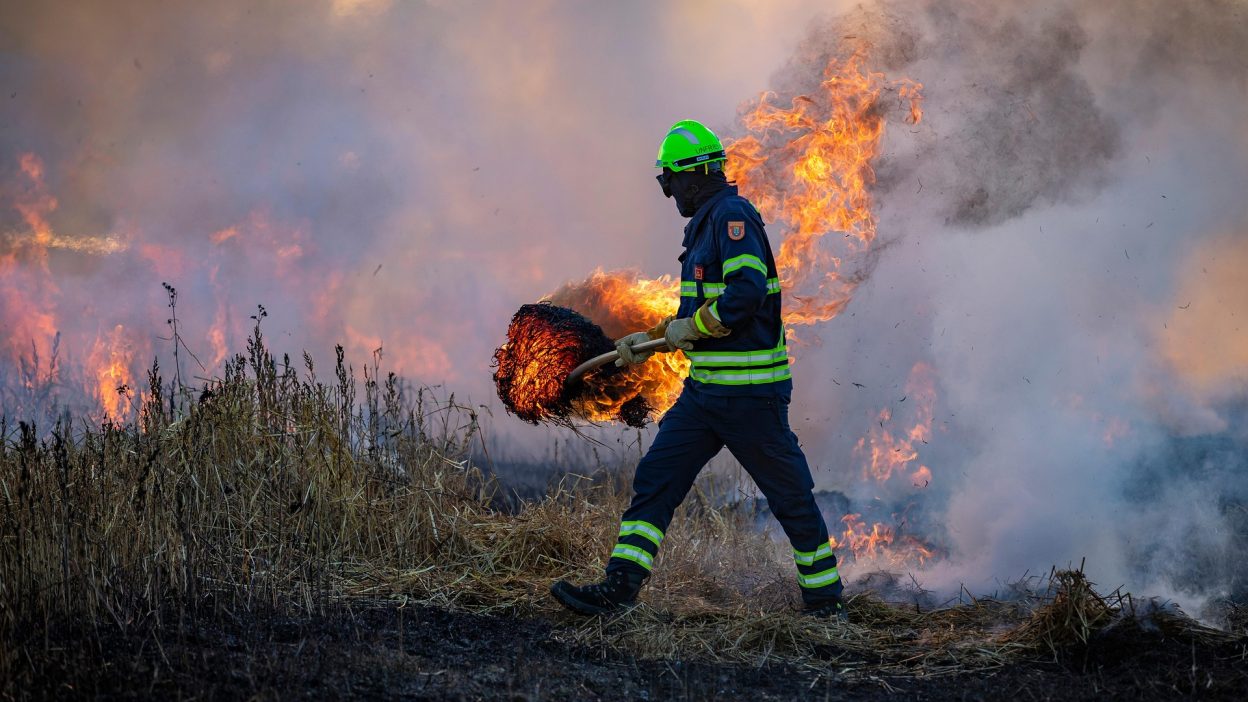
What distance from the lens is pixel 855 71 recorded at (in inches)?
302

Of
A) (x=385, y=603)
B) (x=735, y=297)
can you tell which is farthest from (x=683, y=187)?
(x=385, y=603)

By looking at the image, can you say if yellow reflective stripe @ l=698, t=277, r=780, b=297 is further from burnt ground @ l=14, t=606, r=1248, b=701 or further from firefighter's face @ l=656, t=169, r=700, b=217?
burnt ground @ l=14, t=606, r=1248, b=701

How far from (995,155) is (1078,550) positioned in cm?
329

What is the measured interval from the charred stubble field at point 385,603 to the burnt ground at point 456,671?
2cm

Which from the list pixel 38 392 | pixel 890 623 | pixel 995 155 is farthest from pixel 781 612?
pixel 38 392

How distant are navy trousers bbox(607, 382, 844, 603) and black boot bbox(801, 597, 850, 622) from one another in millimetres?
27

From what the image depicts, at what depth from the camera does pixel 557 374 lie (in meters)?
6.53

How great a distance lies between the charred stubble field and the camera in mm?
4422

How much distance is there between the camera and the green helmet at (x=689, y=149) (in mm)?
5922

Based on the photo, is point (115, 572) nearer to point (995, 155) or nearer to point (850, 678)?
point (850, 678)

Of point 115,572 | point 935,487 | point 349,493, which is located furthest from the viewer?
point 935,487

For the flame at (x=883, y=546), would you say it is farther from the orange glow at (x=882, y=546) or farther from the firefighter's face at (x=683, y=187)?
the firefighter's face at (x=683, y=187)

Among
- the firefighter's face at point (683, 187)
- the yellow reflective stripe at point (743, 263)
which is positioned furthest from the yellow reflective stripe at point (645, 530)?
the firefighter's face at point (683, 187)

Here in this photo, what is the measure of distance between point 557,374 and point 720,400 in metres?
1.23
